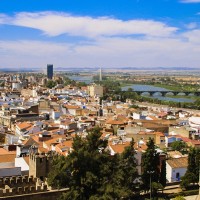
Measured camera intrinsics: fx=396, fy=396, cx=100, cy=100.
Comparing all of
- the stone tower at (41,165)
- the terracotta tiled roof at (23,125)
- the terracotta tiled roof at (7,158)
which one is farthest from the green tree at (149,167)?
the terracotta tiled roof at (23,125)

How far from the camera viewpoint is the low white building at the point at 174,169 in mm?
23516

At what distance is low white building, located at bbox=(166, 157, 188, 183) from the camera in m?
23.5

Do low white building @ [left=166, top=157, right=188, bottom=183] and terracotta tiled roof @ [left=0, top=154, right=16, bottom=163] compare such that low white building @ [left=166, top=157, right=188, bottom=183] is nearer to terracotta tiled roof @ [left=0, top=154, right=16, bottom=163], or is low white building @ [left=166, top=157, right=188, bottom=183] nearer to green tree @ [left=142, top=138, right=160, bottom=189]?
green tree @ [left=142, top=138, right=160, bottom=189]

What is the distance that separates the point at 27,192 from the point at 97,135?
11.1 ft

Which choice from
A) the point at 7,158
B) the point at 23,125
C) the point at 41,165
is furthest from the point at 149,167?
the point at 23,125

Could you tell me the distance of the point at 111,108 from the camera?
55094 millimetres

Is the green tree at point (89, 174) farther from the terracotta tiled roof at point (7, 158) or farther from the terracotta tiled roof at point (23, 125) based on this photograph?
the terracotta tiled roof at point (23, 125)

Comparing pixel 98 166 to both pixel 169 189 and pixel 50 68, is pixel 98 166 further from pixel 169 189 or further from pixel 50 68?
pixel 50 68

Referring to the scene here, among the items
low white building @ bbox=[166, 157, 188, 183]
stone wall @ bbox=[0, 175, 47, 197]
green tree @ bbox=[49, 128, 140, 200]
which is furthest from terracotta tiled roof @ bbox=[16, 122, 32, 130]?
green tree @ bbox=[49, 128, 140, 200]

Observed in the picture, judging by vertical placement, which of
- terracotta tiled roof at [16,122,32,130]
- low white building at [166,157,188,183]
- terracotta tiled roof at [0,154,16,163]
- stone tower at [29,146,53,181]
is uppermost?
stone tower at [29,146,53,181]

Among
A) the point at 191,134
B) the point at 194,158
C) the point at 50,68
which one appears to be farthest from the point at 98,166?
the point at 50,68

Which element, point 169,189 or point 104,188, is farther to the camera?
point 169,189

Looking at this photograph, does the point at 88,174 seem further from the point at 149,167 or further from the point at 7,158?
the point at 7,158

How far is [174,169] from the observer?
23.5 metres
